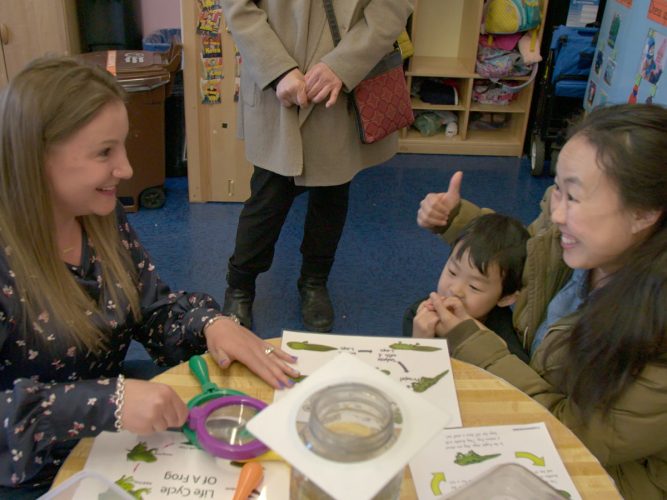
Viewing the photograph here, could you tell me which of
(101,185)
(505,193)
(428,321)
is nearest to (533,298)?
(428,321)

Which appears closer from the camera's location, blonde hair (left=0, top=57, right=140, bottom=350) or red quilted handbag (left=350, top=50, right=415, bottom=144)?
blonde hair (left=0, top=57, right=140, bottom=350)

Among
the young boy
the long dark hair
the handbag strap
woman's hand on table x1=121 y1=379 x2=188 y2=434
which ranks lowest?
the young boy

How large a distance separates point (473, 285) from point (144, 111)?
73.7 inches

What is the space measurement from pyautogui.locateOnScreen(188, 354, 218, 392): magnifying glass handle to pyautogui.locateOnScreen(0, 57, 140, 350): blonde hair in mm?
216

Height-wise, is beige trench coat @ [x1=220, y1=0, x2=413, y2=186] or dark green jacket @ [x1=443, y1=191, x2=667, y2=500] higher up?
beige trench coat @ [x1=220, y1=0, x2=413, y2=186]

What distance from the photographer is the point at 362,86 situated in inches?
74.4

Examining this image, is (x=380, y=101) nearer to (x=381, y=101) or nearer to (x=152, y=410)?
(x=381, y=101)

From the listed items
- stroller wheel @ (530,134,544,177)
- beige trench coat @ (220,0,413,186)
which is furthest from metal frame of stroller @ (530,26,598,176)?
beige trench coat @ (220,0,413,186)

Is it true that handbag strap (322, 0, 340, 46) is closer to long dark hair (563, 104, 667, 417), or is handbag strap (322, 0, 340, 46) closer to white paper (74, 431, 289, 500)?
long dark hair (563, 104, 667, 417)

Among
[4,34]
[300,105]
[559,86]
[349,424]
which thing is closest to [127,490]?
[349,424]

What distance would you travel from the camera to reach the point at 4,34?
2.86 m

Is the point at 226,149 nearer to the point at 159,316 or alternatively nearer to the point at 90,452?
the point at 159,316

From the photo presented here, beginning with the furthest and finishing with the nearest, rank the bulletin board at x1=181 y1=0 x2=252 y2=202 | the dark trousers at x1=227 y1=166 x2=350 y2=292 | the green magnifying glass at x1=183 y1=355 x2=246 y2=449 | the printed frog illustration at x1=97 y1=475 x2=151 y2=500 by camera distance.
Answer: the bulletin board at x1=181 y1=0 x2=252 y2=202
the dark trousers at x1=227 y1=166 x2=350 y2=292
the green magnifying glass at x1=183 y1=355 x2=246 y2=449
the printed frog illustration at x1=97 y1=475 x2=151 y2=500

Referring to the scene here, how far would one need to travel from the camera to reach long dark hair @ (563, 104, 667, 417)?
3.22ft
